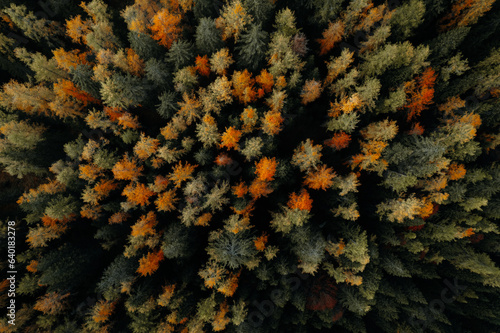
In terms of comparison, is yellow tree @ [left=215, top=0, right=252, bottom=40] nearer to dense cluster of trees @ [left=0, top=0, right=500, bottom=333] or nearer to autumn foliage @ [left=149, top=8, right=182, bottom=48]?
dense cluster of trees @ [left=0, top=0, right=500, bottom=333]

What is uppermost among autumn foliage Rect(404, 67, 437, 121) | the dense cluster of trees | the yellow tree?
autumn foliage Rect(404, 67, 437, 121)

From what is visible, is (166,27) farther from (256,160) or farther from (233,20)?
(256,160)

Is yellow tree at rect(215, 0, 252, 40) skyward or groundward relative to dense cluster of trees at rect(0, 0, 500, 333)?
skyward

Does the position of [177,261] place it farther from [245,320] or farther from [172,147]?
[172,147]

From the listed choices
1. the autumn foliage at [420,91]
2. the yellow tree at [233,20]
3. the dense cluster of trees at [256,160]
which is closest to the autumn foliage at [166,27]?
the dense cluster of trees at [256,160]

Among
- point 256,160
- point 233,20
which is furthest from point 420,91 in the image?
point 233,20

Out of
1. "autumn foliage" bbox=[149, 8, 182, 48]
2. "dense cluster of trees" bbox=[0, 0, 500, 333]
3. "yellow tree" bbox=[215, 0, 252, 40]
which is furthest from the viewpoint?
"autumn foliage" bbox=[149, 8, 182, 48]

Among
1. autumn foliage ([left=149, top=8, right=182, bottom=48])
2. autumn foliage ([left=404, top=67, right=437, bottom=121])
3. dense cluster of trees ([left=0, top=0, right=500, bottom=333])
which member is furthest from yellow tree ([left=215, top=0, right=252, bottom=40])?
autumn foliage ([left=404, top=67, right=437, bottom=121])

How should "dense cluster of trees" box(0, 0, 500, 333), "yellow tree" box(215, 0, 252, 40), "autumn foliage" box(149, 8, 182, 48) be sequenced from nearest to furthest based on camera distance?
"yellow tree" box(215, 0, 252, 40), "dense cluster of trees" box(0, 0, 500, 333), "autumn foliage" box(149, 8, 182, 48)

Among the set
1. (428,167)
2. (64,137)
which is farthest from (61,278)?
(428,167)
